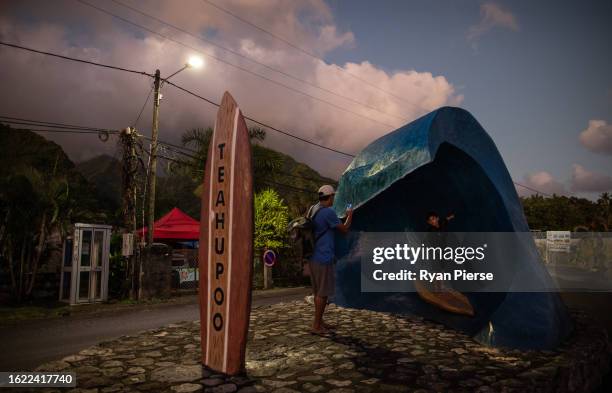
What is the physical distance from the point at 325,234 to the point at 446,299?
7.21ft

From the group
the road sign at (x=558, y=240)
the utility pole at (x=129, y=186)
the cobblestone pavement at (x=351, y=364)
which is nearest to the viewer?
the cobblestone pavement at (x=351, y=364)

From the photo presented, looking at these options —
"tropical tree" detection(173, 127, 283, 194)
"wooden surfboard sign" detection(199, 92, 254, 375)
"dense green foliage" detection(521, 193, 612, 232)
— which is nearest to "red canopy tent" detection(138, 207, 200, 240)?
"tropical tree" detection(173, 127, 283, 194)

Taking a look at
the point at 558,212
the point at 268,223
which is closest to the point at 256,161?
the point at 268,223

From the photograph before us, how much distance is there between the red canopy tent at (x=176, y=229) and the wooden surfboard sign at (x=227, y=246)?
12649 mm

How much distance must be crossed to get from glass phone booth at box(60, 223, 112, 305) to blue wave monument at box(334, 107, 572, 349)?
7.74 m

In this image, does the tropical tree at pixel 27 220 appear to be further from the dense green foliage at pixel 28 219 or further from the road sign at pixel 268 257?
the road sign at pixel 268 257

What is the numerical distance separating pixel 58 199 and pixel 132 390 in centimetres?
991

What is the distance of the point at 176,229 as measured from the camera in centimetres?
1664

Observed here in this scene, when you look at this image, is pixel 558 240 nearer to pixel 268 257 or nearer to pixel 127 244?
pixel 268 257

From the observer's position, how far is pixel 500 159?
511 centimetres

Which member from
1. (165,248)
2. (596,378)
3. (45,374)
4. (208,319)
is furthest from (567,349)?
(165,248)

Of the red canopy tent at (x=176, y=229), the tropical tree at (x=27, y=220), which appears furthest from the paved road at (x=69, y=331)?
the red canopy tent at (x=176, y=229)

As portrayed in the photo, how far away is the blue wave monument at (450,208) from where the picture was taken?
4.27m

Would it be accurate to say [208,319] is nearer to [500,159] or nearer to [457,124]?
[457,124]
